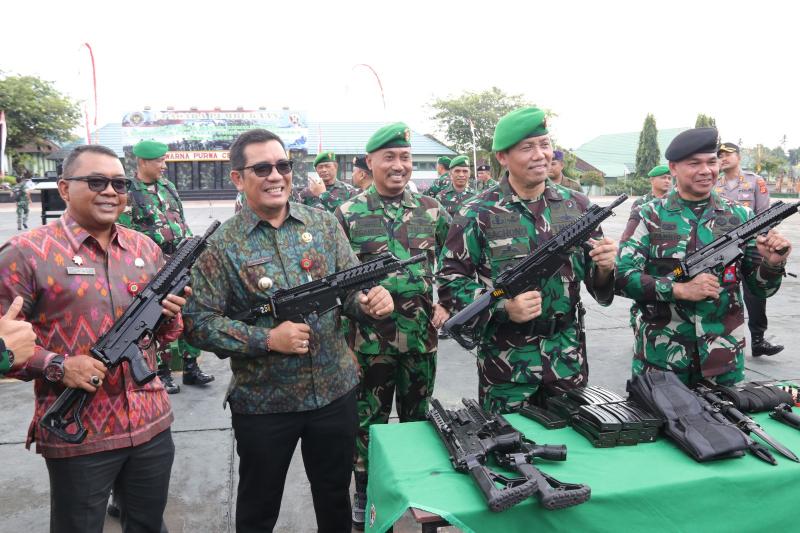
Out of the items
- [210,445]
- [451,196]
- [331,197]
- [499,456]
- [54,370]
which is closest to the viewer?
[499,456]

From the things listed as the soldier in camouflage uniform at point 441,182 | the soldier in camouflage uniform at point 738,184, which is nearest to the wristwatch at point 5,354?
the soldier in camouflage uniform at point 738,184

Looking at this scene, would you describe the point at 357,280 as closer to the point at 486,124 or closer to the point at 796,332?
the point at 796,332

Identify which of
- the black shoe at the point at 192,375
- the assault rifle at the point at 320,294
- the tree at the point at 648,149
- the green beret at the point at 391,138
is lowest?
the black shoe at the point at 192,375

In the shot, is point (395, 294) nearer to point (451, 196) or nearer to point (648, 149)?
point (451, 196)

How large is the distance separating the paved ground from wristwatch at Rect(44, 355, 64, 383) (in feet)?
4.88

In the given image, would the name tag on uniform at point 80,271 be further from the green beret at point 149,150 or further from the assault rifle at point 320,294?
the green beret at point 149,150

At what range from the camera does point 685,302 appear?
2979 mm

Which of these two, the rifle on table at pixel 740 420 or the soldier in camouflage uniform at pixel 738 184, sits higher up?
the soldier in camouflage uniform at pixel 738 184

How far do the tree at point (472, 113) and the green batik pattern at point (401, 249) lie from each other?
4858 cm

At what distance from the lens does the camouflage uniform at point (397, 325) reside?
3.25m

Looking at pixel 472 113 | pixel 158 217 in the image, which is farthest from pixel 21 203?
pixel 472 113

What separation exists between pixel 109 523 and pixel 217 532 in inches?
24.8

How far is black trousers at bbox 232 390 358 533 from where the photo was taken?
2.43m

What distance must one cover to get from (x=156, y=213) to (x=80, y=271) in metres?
3.65
